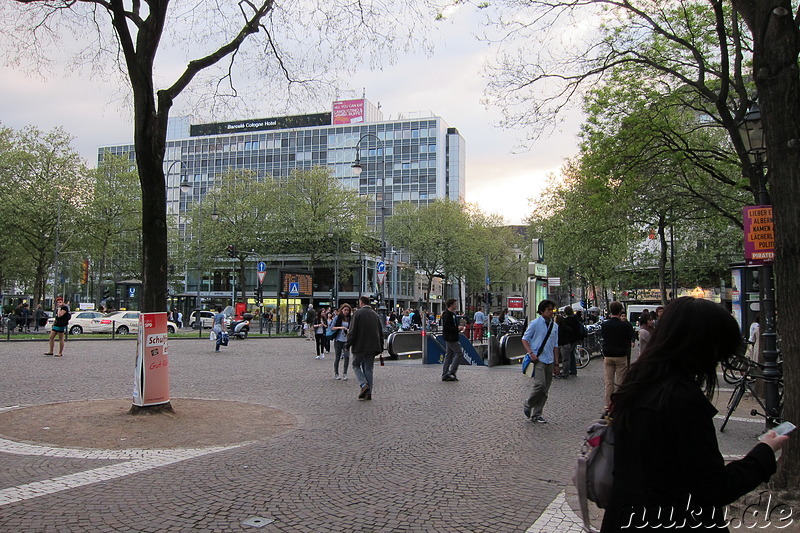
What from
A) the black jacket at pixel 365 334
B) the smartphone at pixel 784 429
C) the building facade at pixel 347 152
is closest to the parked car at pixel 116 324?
the black jacket at pixel 365 334

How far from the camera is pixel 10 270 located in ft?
168

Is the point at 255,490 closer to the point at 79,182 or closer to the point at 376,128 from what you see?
the point at 79,182

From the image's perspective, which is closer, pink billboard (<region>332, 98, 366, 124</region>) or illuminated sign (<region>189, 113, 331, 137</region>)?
illuminated sign (<region>189, 113, 331, 137</region>)

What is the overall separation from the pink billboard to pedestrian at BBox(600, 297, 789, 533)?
94154 millimetres

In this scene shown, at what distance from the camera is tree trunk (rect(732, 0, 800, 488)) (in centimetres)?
463

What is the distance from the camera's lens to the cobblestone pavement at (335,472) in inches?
177

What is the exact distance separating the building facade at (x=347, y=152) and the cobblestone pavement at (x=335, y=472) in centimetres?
7504

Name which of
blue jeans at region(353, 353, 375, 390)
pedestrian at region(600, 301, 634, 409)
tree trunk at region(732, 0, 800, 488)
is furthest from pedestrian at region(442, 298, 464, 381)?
tree trunk at region(732, 0, 800, 488)

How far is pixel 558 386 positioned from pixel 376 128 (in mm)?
81448

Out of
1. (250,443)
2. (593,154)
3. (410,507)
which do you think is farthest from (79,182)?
(410,507)

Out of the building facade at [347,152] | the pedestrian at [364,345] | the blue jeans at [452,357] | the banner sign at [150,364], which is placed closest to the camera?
the banner sign at [150,364]

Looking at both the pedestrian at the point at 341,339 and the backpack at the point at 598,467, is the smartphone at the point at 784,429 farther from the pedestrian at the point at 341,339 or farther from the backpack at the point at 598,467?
the pedestrian at the point at 341,339

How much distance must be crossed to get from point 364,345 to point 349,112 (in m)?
87.8

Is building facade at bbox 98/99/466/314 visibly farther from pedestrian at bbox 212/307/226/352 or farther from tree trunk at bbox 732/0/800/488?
tree trunk at bbox 732/0/800/488
